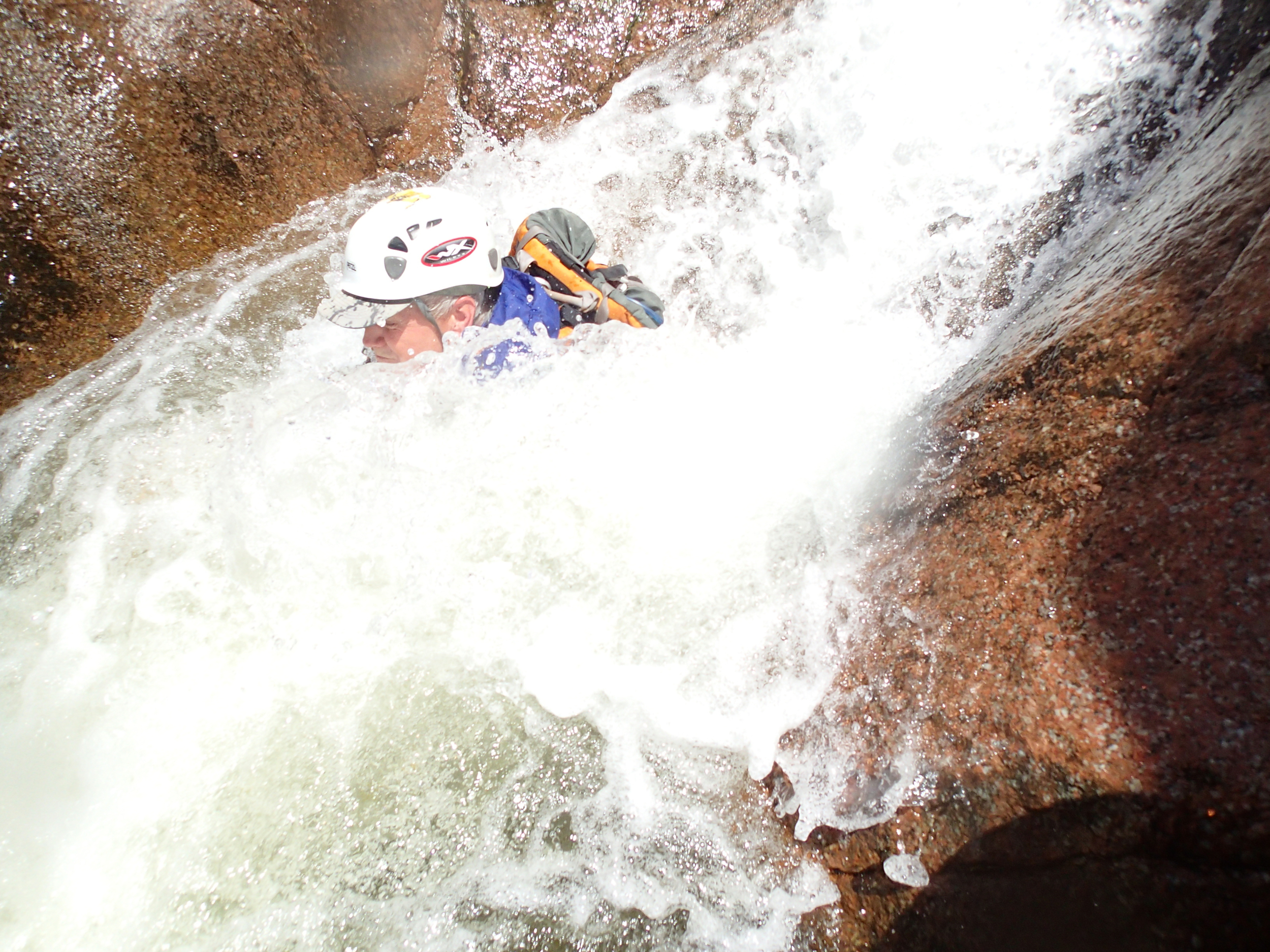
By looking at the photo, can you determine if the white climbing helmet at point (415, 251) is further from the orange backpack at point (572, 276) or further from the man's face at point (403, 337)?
the orange backpack at point (572, 276)

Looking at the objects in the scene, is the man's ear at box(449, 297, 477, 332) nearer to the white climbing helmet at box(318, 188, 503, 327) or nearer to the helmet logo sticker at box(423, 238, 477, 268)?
the white climbing helmet at box(318, 188, 503, 327)

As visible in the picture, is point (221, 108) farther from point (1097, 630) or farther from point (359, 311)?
point (1097, 630)

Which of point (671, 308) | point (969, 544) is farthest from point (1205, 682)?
point (671, 308)

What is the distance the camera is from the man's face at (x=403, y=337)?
3174 mm

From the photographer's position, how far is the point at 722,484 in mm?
3221

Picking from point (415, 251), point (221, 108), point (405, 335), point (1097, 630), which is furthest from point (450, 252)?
point (1097, 630)

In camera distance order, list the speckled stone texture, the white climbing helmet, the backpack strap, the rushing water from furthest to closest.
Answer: the backpack strap
the white climbing helmet
the rushing water
the speckled stone texture

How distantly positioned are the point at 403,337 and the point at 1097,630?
3.31 metres

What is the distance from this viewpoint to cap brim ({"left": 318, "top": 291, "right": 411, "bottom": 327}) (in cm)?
323

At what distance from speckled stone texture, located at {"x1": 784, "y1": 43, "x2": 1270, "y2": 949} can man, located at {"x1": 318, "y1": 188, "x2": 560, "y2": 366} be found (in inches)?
90.2

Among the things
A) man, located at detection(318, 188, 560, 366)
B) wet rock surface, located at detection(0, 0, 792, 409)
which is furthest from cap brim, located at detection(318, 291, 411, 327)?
wet rock surface, located at detection(0, 0, 792, 409)

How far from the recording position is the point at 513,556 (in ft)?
9.71

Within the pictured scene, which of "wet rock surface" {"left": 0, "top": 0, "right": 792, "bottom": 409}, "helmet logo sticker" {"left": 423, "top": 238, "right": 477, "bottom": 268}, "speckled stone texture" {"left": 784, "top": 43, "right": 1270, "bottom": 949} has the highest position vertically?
"wet rock surface" {"left": 0, "top": 0, "right": 792, "bottom": 409}

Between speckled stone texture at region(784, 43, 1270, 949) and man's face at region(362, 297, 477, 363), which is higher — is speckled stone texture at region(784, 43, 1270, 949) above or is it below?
below
